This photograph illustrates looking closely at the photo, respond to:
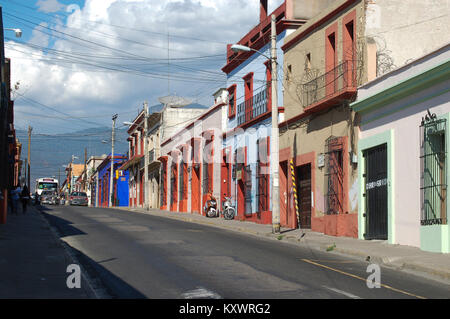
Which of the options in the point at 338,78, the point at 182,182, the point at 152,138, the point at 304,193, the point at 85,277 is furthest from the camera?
the point at 152,138

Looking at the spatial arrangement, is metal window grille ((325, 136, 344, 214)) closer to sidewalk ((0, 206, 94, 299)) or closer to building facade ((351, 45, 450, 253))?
building facade ((351, 45, 450, 253))

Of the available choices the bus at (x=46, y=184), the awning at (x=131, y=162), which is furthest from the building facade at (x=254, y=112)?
the bus at (x=46, y=184)

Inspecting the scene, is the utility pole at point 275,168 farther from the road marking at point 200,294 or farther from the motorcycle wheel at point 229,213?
the road marking at point 200,294

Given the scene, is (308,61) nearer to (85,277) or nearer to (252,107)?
(252,107)

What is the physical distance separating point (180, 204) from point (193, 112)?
10.1 metres

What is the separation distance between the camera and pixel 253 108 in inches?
1319

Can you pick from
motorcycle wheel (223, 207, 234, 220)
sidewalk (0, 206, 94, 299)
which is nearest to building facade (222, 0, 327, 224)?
motorcycle wheel (223, 207, 234, 220)

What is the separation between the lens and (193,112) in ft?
184

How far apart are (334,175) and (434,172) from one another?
631cm

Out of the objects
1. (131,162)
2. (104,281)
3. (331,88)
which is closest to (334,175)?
(331,88)

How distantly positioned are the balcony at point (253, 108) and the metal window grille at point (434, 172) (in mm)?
12928

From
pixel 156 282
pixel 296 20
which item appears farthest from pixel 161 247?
pixel 296 20

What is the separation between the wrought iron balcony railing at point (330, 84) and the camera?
2269 centimetres
